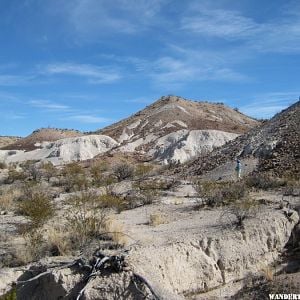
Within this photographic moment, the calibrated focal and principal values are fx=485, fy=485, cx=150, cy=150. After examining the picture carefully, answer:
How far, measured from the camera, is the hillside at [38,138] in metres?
72.7

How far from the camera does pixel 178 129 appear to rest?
62406 mm

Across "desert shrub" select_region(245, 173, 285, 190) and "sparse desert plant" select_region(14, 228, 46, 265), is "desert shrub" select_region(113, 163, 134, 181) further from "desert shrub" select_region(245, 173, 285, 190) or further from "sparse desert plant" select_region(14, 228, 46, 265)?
"sparse desert plant" select_region(14, 228, 46, 265)

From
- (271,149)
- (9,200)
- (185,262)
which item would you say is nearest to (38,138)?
(271,149)

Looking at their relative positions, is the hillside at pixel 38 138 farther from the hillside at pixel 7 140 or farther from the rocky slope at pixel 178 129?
the hillside at pixel 7 140

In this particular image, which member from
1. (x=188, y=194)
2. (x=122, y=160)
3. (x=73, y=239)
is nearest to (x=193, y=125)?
(x=122, y=160)

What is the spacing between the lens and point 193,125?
65.2 m

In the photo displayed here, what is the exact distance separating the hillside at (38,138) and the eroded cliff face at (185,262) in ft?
198

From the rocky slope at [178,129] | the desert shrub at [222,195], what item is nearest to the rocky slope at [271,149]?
the desert shrub at [222,195]

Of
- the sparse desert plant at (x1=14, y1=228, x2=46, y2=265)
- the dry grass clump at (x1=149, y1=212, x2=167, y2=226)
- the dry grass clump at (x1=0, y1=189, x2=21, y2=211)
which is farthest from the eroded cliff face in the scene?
the dry grass clump at (x1=0, y1=189, x2=21, y2=211)

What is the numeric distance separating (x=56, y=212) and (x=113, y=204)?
2.00m

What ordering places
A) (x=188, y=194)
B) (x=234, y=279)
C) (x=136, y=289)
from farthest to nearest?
(x=188, y=194), (x=234, y=279), (x=136, y=289)

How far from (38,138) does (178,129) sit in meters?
27.4

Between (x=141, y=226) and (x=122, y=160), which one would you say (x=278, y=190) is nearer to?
(x=141, y=226)

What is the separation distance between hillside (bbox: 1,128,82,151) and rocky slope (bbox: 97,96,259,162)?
11514mm
